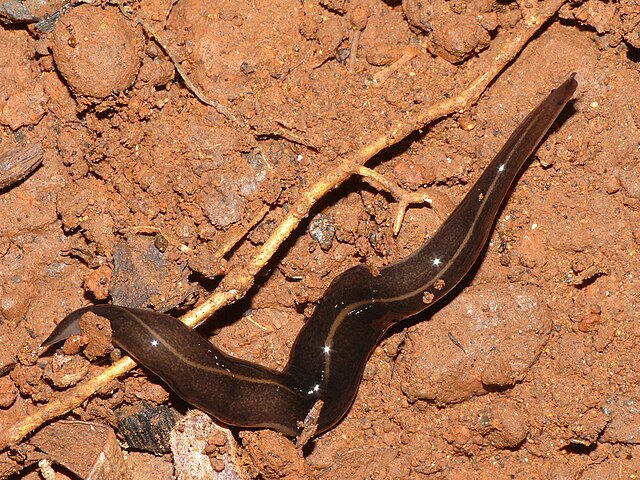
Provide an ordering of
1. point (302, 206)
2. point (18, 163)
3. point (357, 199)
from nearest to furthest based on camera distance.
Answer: point (302, 206)
point (18, 163)
point (357, 199)

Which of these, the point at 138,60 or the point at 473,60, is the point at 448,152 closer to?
the point at 473,60

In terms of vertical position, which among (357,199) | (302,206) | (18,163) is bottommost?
(18,163)

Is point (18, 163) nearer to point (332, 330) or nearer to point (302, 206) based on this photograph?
point (302, 206)

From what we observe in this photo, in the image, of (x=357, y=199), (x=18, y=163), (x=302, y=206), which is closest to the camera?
(x=302, y=206)

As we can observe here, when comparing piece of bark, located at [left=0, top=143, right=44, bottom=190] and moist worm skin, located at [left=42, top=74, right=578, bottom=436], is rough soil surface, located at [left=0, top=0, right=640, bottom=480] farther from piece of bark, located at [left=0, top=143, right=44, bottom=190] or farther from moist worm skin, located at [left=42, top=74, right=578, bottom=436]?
moist worm skin, located at [left=42, top=74, right=578, bottom=436]

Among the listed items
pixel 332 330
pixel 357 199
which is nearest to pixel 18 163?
pixel 357 199

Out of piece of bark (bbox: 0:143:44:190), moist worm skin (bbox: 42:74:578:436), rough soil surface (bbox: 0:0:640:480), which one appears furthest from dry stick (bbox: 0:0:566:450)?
piece of bark (bbox: 0:143:44:190)

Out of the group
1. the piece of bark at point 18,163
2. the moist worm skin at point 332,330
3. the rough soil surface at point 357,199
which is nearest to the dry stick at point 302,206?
the rough soil surface at point 357,199

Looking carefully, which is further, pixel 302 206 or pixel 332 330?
pixel 332 330
